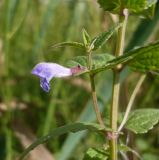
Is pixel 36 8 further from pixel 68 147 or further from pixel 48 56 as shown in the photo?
pixel 68 147

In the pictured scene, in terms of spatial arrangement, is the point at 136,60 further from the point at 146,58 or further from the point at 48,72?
the point at 48,72

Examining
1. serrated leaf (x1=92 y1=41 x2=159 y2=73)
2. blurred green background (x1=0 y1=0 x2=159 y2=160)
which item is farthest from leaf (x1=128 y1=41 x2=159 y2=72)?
blurred green background (x1=0 y1=0 x2=159 y2=160)

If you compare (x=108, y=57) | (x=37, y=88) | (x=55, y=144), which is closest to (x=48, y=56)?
(x=37, y=88)

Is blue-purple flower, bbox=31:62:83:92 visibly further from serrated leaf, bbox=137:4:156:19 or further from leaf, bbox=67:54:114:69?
serrated leaf, bbox=137:4:156:19

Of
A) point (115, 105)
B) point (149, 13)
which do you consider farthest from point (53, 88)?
point (115, 105)

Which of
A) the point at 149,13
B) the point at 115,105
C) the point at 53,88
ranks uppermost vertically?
the point at 149,13
